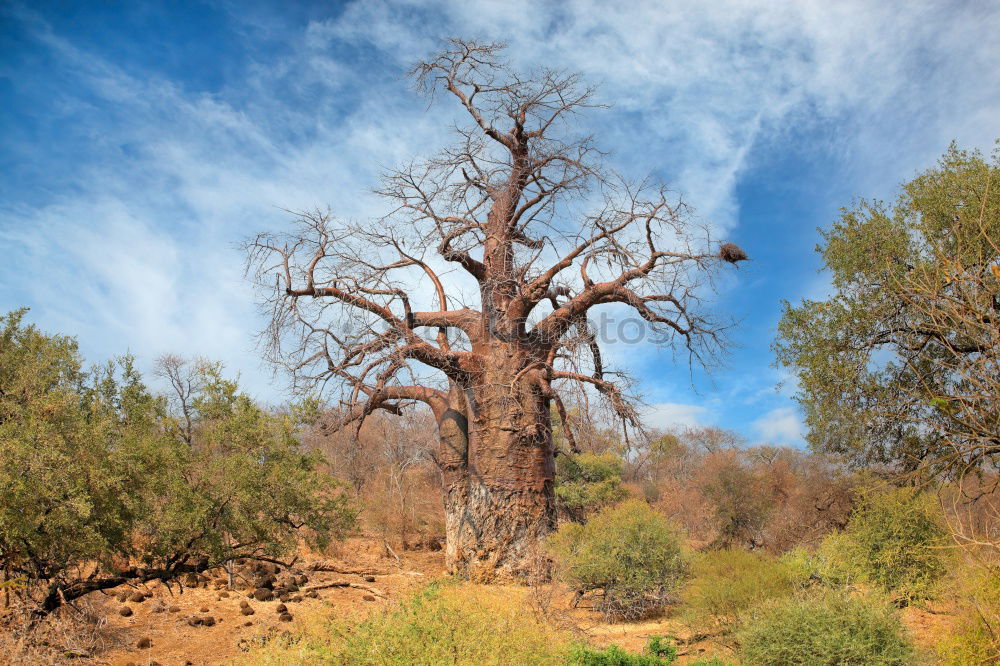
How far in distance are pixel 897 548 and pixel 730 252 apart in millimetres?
4791

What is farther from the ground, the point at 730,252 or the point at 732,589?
the point at 730,252

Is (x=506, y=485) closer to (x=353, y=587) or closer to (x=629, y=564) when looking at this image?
(x=629, y=564)

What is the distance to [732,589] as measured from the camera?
23.9 ft

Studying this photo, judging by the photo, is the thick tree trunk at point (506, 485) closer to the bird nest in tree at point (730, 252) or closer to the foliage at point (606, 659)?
the bird nest in tree at point (730, 252)

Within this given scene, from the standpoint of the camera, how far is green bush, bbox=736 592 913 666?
17.3 ft

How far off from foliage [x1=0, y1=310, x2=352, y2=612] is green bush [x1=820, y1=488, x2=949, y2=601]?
6.57m

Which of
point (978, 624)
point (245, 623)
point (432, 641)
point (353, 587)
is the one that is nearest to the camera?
point (432, 641)

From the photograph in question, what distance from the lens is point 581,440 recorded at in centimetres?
1115

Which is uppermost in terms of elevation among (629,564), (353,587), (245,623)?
(629,564)

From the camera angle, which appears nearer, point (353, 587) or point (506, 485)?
point (353, 587)

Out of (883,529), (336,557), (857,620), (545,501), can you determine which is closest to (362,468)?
(336,557)

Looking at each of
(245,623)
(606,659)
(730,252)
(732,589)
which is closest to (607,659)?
(606,659)

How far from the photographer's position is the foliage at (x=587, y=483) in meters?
18.0

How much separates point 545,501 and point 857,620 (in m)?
5.92
